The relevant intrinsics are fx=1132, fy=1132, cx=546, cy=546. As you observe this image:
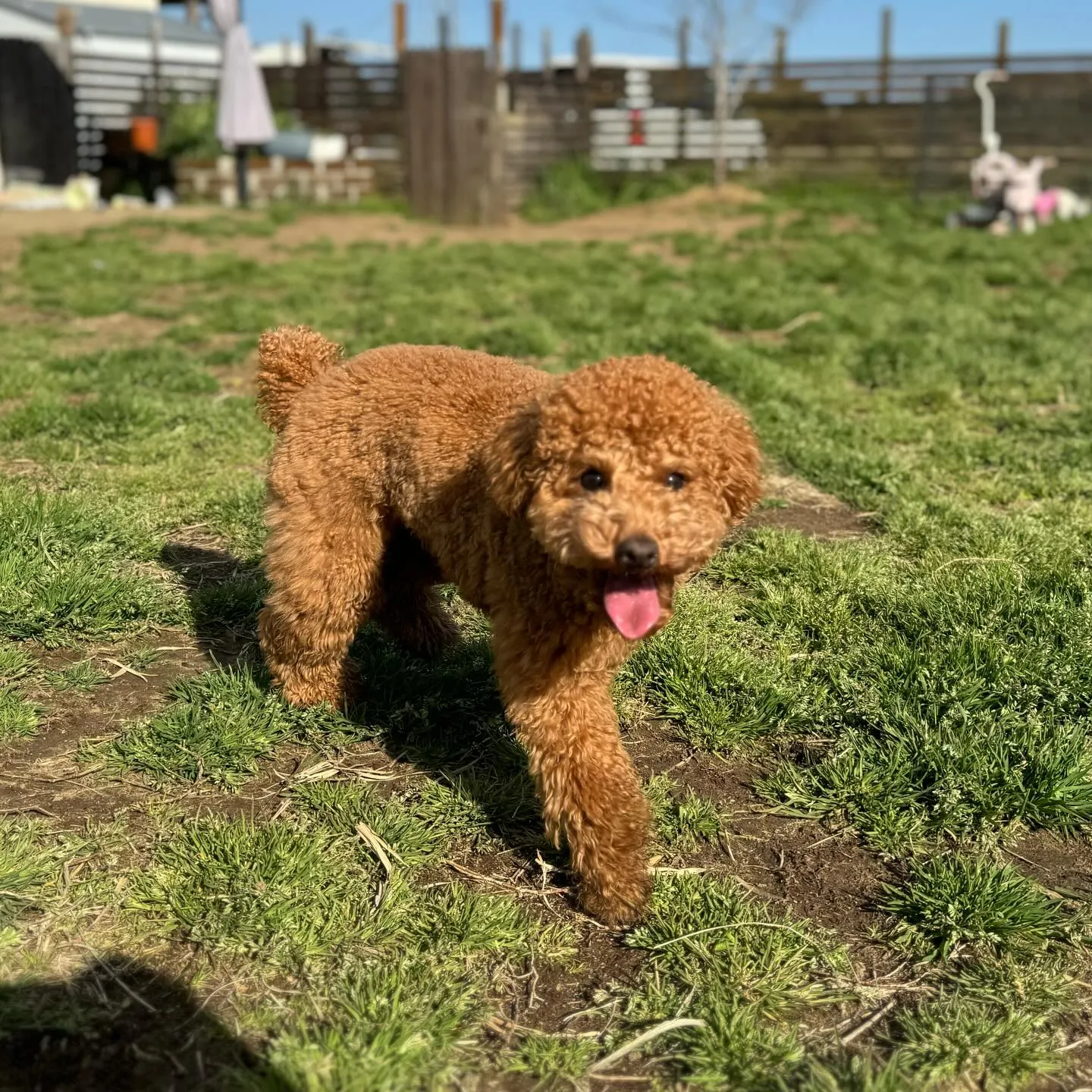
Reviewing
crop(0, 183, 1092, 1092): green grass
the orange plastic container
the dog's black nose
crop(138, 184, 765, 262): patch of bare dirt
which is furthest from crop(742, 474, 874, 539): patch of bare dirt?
the orange plastic container

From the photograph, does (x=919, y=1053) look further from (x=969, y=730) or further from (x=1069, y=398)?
(x=1069, y=398)

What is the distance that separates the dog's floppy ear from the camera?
2.50 m

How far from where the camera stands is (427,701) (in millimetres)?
3523

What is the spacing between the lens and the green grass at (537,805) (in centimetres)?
230

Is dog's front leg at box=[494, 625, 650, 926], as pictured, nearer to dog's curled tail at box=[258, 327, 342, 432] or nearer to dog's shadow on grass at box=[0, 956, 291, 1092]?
dog's shadow on grass at box=[0, 956, 291, 1092]

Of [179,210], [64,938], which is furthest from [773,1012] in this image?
[179,210]

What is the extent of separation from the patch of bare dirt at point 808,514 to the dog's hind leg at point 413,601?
1616 millimetres

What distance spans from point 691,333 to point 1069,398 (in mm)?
2453

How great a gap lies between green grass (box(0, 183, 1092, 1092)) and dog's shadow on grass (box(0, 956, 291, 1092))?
0.03m

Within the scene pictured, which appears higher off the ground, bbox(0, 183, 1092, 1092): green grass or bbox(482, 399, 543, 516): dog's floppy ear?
bbox(482, 399, 543, 516): dog's floppy ear

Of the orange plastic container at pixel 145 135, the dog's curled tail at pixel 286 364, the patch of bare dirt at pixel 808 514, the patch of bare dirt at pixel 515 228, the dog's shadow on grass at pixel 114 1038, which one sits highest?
Answer: the orange plastic container at pixel 145 135

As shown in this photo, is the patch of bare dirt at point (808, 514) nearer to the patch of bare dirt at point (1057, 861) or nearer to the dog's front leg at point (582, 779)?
the patch of bare dirt at point (1057, 861)

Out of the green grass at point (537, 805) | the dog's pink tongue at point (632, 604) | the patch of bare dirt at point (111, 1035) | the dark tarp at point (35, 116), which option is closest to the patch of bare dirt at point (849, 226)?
the green grass at point (537, 805)

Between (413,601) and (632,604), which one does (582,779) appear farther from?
(413,601)
